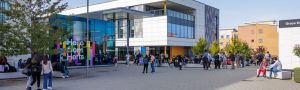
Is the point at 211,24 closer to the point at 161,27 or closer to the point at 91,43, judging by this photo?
the point at 161,27

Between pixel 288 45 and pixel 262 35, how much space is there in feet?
195

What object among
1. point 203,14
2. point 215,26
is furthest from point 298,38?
point 215,26

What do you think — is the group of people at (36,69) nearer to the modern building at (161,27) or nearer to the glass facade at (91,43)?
the glass facade at (91,43)

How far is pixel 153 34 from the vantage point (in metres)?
52.3

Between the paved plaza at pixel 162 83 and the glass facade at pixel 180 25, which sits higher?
the glass facade at pixel 180 25

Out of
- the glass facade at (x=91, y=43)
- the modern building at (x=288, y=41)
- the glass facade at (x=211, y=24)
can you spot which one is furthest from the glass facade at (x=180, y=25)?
the modern building at (x=288, y=41)

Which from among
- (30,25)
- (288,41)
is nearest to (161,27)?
(288,41)

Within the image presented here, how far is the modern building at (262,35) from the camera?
265ft

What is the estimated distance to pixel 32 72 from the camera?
1177cm

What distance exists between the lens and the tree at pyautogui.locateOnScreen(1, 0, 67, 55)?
55.0 ft

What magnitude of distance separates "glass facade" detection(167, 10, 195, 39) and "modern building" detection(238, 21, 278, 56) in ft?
102

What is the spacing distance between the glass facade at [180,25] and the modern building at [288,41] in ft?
85.3

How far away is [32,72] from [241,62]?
23.8 m

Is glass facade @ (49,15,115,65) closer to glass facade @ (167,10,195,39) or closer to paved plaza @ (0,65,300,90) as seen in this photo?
paved plaza @ (0,65,300,90)
